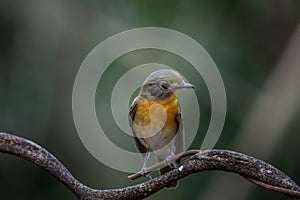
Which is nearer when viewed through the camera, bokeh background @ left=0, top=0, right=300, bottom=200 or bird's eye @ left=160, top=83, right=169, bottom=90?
bird's eye @ left=160, top=83, right=169, bottom=90

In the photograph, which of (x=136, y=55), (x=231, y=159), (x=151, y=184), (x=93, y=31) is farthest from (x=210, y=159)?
(x=93, y=31)

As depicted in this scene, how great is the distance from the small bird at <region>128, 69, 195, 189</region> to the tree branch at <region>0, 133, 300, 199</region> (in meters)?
0.76

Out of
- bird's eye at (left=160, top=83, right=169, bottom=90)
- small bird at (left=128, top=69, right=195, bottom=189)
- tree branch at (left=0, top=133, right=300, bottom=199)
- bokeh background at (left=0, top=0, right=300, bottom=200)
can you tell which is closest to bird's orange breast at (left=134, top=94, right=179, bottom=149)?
small bird at (left=128, top=69, right=195, bottom=189)

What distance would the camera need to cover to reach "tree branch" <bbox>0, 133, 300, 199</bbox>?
1805 millimetres

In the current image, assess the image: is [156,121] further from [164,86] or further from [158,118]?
[164,86]

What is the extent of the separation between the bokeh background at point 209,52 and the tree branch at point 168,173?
102 inches

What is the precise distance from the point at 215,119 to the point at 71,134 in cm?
134

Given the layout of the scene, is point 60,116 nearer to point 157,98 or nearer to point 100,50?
point 100,50

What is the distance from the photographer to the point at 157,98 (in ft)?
9.13

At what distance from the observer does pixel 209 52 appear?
4.57m

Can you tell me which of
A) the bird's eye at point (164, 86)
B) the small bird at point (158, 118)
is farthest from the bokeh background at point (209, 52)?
the bird's eye at point (164, 86)

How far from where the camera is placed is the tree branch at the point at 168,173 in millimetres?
1805

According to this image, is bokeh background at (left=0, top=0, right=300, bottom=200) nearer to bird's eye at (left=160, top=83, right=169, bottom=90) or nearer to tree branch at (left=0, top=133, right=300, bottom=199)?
bird's eye at (left=160, top=83, right=169, bottom=90)

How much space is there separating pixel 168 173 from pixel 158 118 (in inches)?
37.9
